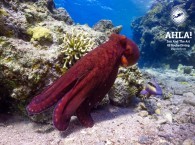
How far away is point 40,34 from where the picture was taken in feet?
15.5

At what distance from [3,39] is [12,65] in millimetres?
597

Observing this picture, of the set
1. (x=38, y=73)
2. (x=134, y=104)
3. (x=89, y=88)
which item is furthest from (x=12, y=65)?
(x=134, y=104)

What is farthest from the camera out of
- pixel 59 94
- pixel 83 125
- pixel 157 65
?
pixel 157 65

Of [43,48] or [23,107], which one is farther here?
[43,48]

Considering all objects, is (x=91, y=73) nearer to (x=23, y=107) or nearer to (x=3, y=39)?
(x=23, y=107)

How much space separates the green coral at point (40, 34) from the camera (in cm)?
468

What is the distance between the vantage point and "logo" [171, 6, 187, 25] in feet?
60.4

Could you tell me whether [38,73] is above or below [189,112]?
above

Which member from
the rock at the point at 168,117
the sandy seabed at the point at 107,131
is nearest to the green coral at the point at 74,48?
the sandy seabed at the point at 107,131

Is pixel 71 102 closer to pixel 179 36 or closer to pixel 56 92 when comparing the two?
pixel 56 92

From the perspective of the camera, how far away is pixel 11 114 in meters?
4.40

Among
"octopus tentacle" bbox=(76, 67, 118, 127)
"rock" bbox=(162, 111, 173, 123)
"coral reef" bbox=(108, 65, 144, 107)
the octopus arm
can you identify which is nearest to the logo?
"coral reef" bbox=(108, 65, 144, 107)

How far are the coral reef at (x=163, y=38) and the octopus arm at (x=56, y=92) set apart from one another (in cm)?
1632

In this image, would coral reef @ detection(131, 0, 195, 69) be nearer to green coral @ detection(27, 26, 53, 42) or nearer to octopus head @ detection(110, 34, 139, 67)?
octopus head @ detection(110, 34, 139, 67)
